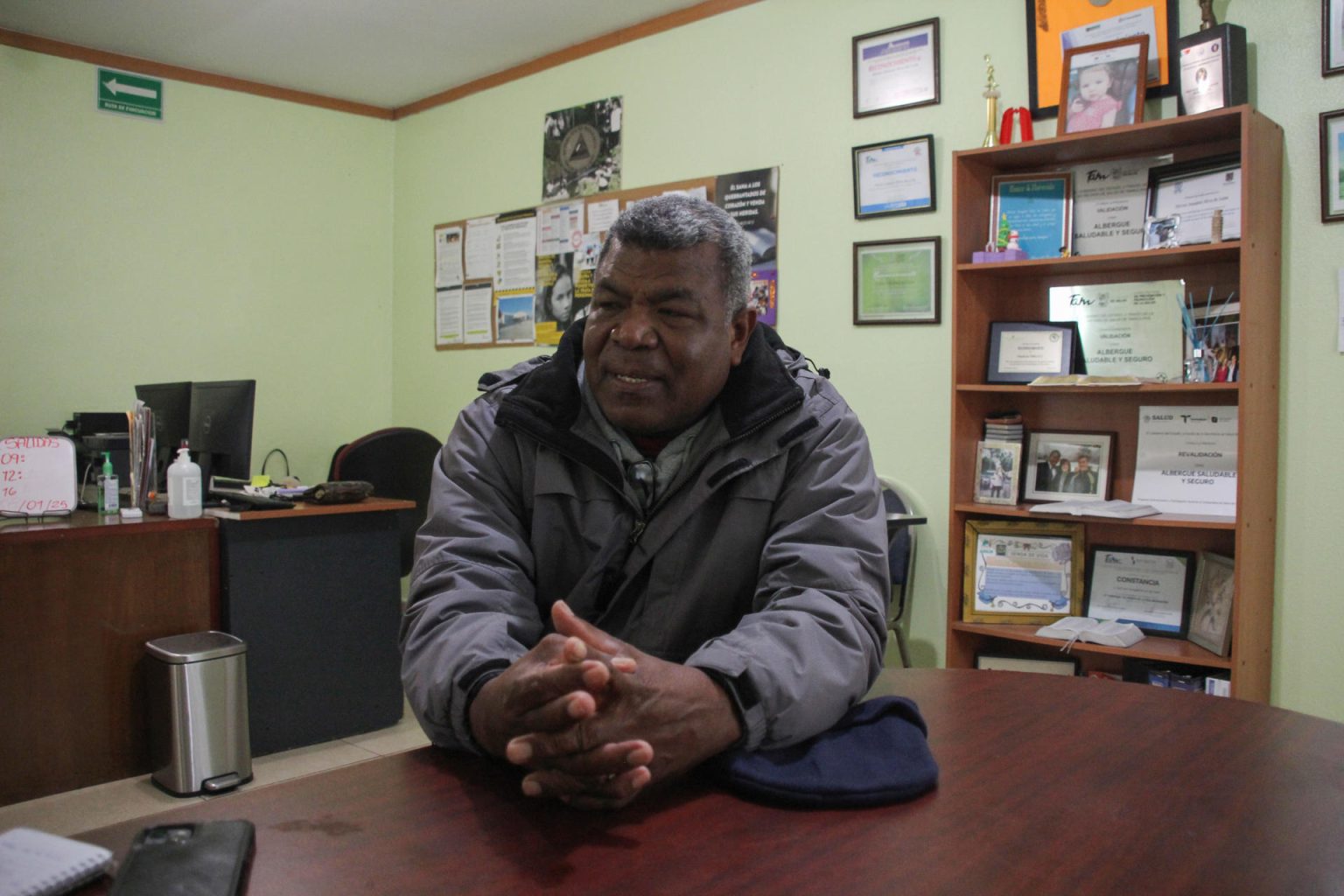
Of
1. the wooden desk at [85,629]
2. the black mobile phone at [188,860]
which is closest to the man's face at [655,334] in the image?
the black mobile phone at [188,860]

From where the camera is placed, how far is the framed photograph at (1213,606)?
8.50 feet

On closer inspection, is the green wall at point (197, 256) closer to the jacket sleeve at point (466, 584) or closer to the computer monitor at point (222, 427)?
the computer monitor at point (222, 427)

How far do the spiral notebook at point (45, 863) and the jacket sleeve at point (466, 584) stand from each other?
35 cm

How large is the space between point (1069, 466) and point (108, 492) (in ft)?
10.1

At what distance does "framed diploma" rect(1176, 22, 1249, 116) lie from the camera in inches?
102

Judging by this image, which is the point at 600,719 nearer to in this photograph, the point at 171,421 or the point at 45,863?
the point at 45,863

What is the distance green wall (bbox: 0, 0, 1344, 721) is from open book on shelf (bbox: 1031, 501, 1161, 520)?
0.39 meters

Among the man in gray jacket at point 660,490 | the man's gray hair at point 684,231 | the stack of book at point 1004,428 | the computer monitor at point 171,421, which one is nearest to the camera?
the man in gray jacket at point 660,490

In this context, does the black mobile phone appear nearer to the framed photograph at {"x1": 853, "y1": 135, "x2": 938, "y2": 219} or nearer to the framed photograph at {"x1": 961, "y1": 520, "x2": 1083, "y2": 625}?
the framed photograph at {"x1": 961, "y1": 520, "x2": 1083, "y2": 625}

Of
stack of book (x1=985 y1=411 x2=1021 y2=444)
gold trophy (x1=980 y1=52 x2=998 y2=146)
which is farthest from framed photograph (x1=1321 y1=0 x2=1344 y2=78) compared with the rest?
stack of book (x1=985 y1=411 x2=1021 y2=444)

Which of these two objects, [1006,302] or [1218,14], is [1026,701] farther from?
[1218,14]

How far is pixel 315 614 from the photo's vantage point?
332cm

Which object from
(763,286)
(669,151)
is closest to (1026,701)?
(763,286)

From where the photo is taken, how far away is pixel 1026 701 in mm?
1226
